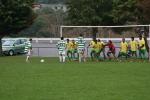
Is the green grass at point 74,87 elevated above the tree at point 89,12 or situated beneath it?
situated beneath

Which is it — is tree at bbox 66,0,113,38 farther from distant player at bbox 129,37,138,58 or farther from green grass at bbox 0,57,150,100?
green grass at bbox 0,57,150,100

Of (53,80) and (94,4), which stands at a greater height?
(94,4)

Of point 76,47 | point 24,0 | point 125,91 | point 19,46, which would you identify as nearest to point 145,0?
point 76,47

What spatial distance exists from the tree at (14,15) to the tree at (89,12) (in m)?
4.00

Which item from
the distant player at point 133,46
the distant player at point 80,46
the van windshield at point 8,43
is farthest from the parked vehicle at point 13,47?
the distant player at point 133,46

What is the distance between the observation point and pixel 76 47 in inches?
1542

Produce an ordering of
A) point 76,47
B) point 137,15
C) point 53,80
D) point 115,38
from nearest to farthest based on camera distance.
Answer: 1. point 53,80
2. point 76,47
3. point 137,15
4. point 115,38

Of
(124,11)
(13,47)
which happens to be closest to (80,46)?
(124,11)

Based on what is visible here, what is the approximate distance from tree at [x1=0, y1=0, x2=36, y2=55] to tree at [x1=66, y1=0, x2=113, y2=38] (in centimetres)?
400

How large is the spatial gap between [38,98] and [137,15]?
28.5 m

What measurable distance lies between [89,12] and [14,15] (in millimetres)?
6933

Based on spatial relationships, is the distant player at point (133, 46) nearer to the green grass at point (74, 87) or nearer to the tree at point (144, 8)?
the tree at point (144, 8)

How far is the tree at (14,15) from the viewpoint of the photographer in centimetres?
4747

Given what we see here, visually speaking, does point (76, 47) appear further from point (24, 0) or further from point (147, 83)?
point (147, 83)
